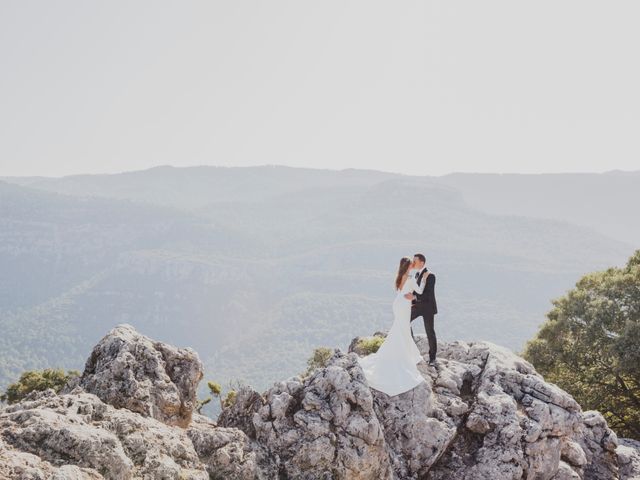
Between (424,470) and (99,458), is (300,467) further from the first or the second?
(99,458)

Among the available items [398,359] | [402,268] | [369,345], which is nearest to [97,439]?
[398,359]

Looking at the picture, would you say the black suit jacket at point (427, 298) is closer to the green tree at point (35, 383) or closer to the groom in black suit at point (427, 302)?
the groom in black suit at point (427, 302)

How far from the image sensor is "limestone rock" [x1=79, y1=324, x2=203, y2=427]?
39.5 feet

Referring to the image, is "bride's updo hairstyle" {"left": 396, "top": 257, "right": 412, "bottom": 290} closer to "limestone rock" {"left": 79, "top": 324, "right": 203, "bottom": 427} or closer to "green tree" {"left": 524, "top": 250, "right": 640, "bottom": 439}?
"limestone rock" {"left": 79, "top": 324, "right": 203, "bottom": 427}

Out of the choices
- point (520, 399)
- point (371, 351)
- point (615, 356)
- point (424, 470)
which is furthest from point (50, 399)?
point (615, 356)

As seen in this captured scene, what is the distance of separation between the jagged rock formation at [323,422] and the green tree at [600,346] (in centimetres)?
1229

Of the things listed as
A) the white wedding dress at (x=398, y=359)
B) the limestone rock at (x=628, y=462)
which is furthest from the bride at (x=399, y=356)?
the limestone rock at (x=628, y=462)

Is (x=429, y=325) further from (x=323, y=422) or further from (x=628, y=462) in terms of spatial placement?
(x=628, y=462)

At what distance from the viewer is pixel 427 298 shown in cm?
1548

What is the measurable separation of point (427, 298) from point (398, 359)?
2.17 metres

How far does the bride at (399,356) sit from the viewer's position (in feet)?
45.0

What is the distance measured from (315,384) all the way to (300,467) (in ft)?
6.69

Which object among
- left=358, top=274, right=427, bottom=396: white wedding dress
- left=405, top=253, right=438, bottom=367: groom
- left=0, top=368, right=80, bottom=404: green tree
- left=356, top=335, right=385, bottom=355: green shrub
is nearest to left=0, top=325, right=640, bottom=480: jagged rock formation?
left=358, top=274, right=427, bottom=396: white wedding dress

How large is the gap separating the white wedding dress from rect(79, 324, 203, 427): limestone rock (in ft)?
15.1
